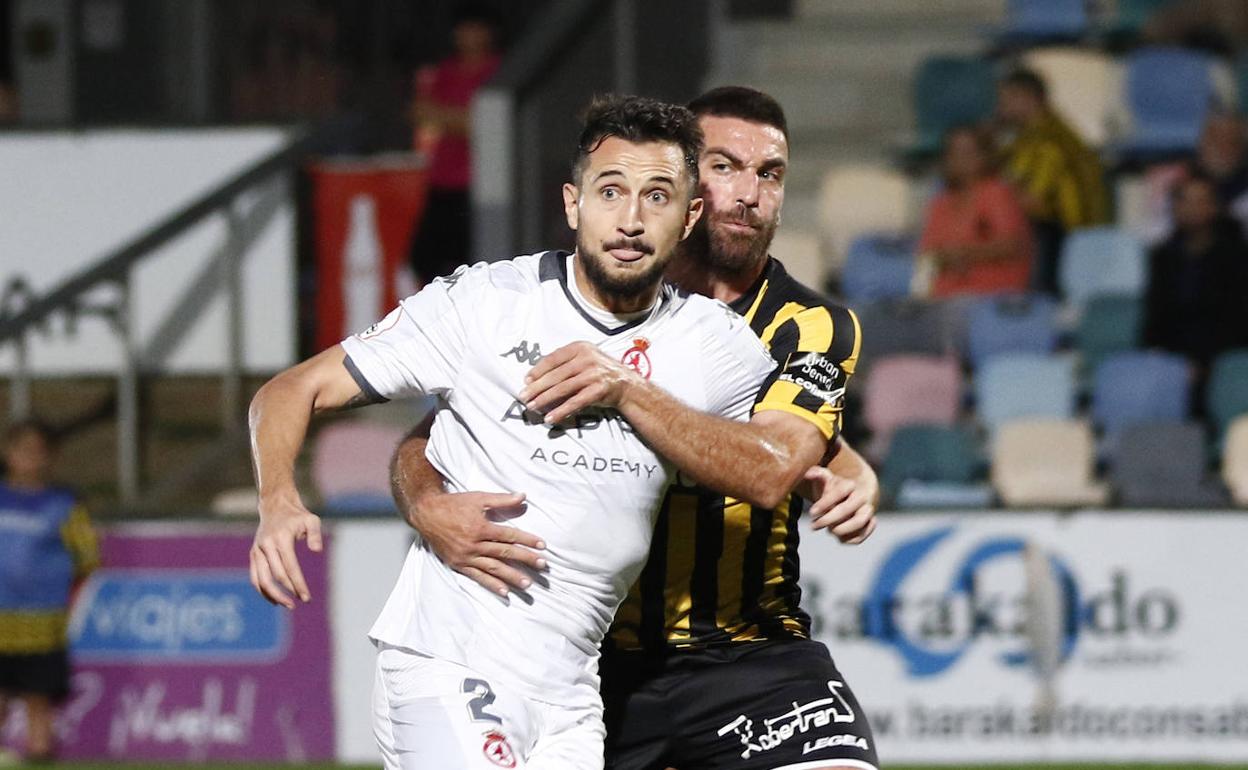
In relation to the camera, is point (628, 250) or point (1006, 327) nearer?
point (628, 250)

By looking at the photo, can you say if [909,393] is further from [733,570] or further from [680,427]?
[680,427]

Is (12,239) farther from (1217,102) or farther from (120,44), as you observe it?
(1217,102)

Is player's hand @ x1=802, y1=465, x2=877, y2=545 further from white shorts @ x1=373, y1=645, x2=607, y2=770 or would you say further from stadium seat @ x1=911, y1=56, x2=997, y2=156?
stadium seat @ x1=911, y1=56, x2=997, y2=156

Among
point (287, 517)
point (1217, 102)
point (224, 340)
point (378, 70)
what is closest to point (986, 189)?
point (1217, 102)

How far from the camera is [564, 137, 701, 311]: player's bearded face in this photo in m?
3.97

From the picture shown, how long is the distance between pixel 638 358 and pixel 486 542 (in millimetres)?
460

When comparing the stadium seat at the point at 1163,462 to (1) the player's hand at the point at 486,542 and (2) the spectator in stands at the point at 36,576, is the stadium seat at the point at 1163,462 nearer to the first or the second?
(2) the spectator in stands at the point at 36,576

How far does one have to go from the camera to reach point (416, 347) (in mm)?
4016

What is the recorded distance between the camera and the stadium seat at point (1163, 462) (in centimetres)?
962

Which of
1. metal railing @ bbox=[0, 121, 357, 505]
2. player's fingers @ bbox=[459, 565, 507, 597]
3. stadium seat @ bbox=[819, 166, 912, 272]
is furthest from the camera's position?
stadium seat @ bbox=[819, 166, 912, 272]

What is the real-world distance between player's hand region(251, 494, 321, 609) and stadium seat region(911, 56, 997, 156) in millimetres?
8461

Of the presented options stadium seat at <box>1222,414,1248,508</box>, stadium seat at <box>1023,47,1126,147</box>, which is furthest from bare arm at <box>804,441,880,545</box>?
stadium seat at <box>1023,47,1126,147</box>

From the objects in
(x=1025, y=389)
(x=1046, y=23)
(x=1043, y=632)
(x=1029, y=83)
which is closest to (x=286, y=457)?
(x=1043, y=632)

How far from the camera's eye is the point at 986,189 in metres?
10.4
